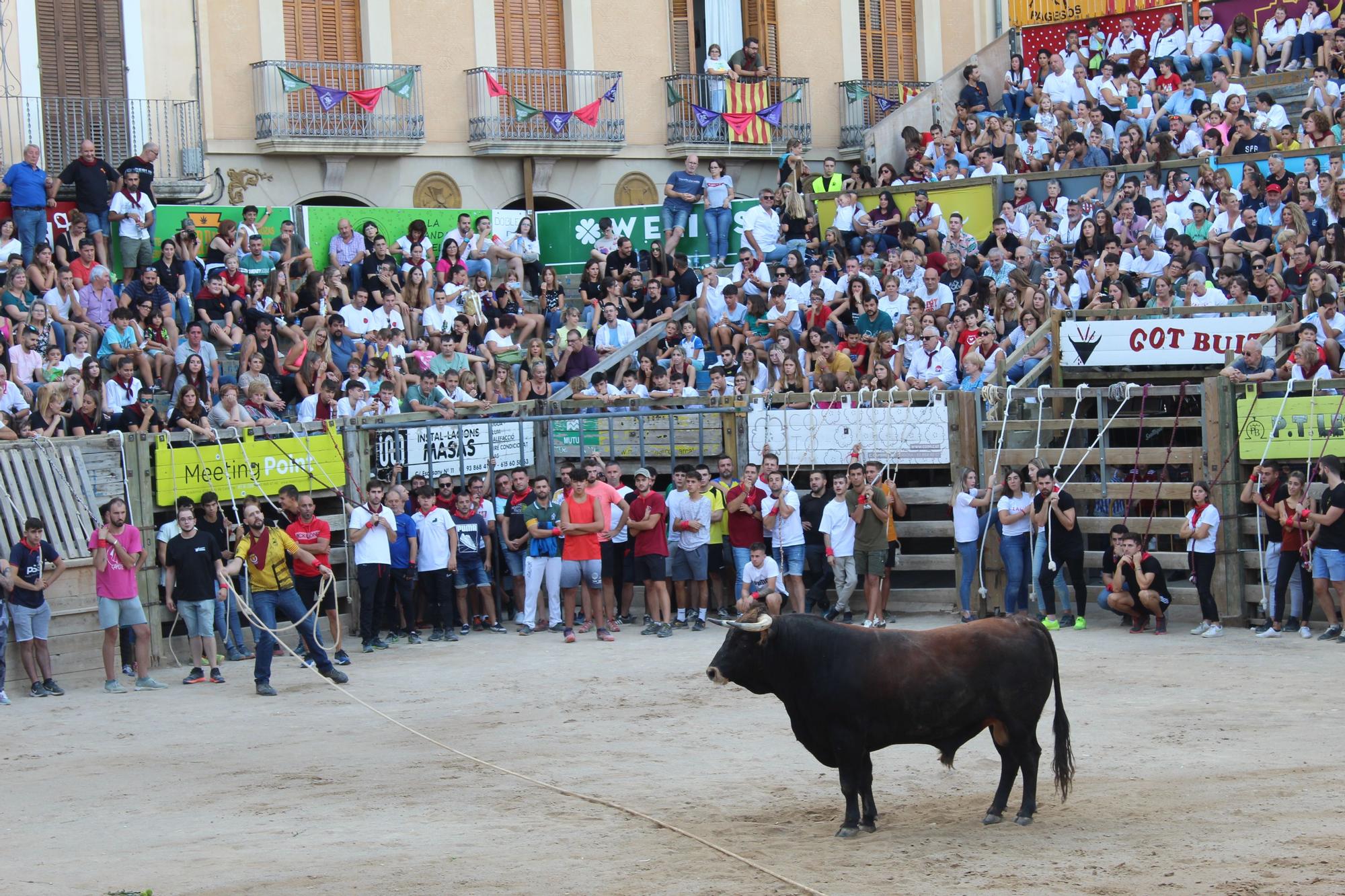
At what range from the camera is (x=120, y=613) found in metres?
16.4

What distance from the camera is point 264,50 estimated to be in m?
26.9

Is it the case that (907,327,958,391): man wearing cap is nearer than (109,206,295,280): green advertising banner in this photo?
Yes

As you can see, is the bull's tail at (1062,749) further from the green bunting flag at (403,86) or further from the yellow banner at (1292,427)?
the green bunting flag at (403,86)

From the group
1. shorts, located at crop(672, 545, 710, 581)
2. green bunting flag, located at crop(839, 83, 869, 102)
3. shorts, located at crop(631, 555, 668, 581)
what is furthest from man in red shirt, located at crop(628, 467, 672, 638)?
green bunting flag, located at crop(839, 83, 869, 102)

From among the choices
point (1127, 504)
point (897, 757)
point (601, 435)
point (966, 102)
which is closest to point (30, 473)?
point (601, 435)

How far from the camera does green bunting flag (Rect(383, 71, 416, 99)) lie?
27.5 metres

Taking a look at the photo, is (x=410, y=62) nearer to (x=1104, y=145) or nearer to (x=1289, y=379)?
(x=1104, y=145)

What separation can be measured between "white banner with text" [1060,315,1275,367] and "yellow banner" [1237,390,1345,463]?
1.22 metres

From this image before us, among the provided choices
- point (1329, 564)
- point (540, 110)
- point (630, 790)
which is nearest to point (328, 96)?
point (540, 110)

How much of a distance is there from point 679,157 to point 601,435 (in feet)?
36.2

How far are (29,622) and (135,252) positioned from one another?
25.4 feet

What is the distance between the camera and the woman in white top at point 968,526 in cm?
1825

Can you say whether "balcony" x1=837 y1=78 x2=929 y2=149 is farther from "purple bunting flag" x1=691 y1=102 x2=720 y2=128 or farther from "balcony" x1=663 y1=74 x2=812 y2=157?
"purple bunting flag" x1=691 y1=102 x2=720 y2=128

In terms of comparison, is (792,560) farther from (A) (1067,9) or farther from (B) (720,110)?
(A) (1067,9)
